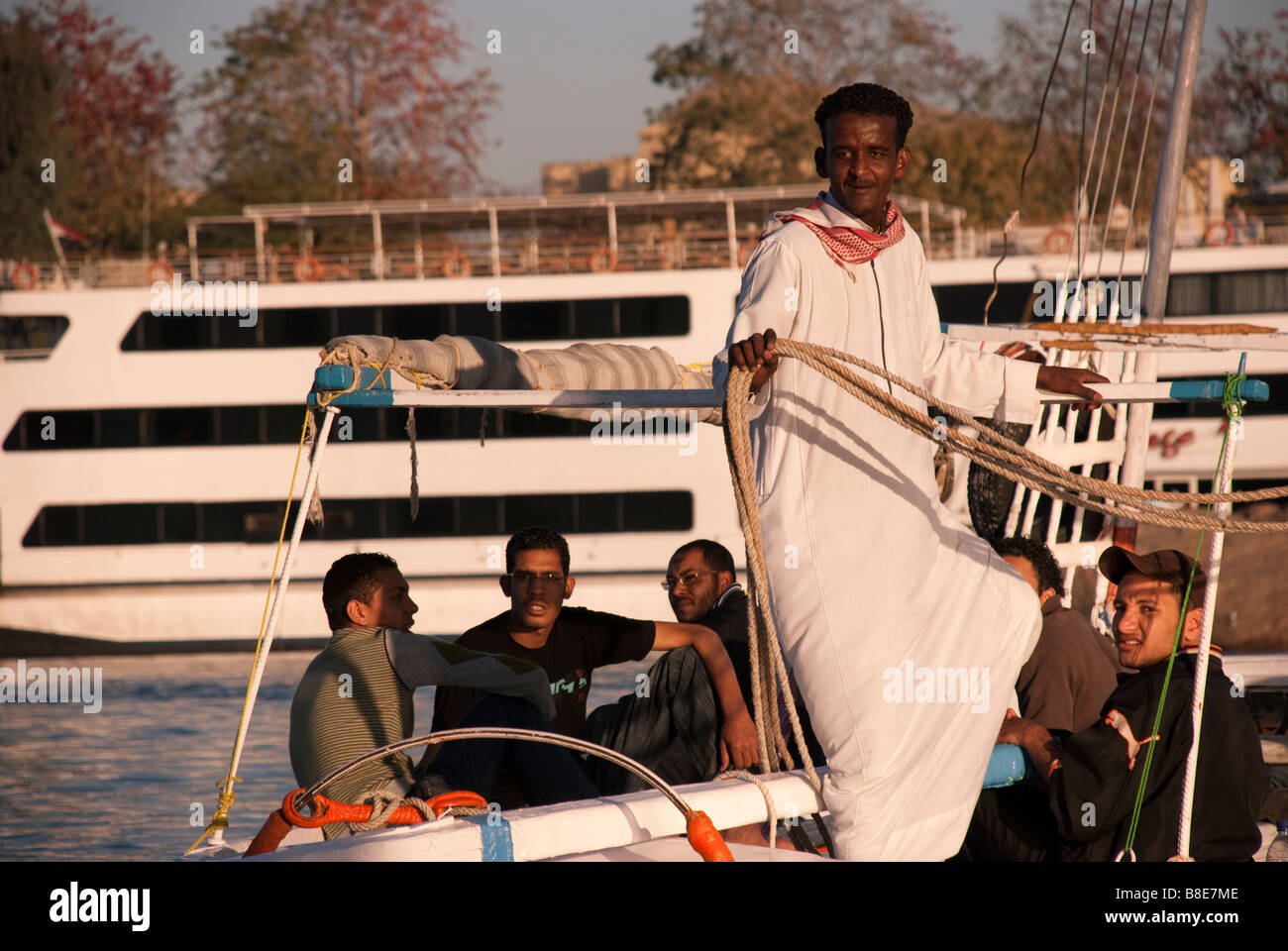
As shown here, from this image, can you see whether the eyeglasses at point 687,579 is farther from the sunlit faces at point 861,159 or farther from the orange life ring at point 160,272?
the orange life ring at point 160,272

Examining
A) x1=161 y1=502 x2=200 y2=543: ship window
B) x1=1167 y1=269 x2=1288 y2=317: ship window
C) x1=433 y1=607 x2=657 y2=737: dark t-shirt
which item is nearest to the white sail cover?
x1=433 y1=607 x2=657 y2=737: dark t-shirt

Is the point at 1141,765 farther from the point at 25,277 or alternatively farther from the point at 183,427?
the point at 25,277

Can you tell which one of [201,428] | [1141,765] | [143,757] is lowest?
[143,757]

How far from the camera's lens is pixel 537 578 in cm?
474

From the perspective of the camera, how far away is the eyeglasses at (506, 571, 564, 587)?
4742 millimetres

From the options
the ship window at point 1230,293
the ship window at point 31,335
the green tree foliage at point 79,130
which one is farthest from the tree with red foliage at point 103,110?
the ship window at point 1230,293

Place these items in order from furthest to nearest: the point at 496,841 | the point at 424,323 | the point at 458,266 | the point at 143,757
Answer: the point at 458,266 → the point at 424,323 → the point at 143,757 → the point at 496,841

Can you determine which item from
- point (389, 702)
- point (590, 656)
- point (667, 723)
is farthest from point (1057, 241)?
point (389, 702)

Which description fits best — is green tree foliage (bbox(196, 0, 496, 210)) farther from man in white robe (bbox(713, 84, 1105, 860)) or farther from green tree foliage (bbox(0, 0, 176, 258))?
man in white robe (bbox(713, 84, 1105, 860))

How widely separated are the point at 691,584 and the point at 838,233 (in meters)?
2.08

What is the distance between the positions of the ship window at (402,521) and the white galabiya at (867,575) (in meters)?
17.0

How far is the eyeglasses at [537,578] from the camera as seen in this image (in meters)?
4.74

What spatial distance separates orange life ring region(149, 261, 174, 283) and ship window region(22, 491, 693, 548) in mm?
2949

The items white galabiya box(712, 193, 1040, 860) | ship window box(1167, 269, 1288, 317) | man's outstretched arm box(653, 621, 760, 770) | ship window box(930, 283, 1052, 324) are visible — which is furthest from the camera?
ship window box(930, 283, 1052, 324)
